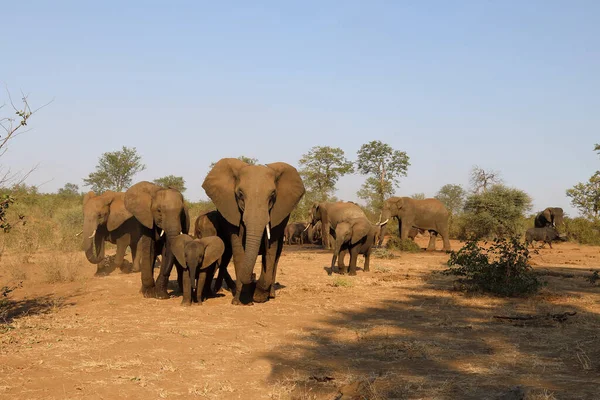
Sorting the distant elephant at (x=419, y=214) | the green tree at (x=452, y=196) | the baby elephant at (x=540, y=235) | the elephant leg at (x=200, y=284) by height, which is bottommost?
the elephant leg at (x=200, y=284)

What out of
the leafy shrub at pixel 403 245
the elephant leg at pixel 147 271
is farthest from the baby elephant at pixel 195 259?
the leafy shrub at pixel 403 245

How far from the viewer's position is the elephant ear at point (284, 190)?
36.4 feet

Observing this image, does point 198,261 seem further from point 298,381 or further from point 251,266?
point 298,381

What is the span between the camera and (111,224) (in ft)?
51.7

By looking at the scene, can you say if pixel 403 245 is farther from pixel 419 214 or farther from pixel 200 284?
pixel 200 284

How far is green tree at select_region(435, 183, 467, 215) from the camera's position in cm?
7405

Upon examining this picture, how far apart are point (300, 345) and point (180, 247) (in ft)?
11.9

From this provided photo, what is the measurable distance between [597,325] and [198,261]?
6.88 meters

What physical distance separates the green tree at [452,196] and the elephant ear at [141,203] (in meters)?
65.6

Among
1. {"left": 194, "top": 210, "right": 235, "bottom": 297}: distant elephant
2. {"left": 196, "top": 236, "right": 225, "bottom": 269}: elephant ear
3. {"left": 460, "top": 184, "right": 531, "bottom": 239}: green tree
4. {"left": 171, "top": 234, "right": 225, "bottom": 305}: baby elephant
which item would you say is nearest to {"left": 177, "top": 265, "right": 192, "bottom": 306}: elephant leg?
{"left": 171, "top": 234, "right": 225, "bottom": 305}: baby elephant

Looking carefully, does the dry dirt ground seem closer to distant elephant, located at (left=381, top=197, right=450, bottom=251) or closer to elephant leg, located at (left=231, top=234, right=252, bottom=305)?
elephant leg, located at (left=231, top=234, right=252, bottom=305)

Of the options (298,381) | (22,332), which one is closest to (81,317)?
(22,332)

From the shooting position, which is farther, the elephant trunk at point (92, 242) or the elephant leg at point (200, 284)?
the elephant trunk at point (92, 242)

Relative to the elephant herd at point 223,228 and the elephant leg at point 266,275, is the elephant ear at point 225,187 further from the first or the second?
the elephant leg at point 266,275
